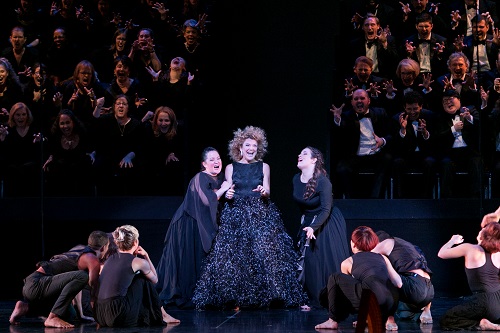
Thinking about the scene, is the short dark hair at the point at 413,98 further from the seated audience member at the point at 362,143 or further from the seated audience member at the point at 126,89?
the seated audience member at the point at 126,89

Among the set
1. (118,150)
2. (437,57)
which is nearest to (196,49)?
(118,150)

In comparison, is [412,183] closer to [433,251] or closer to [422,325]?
[433,251]

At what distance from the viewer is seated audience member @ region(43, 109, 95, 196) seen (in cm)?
970

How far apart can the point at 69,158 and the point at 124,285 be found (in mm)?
3061

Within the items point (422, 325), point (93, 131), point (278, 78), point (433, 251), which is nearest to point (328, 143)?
point (278, 78)

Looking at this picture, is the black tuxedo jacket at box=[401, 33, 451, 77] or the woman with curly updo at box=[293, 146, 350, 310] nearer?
the woman with curly updo at box=[293, 146, 350, 310]

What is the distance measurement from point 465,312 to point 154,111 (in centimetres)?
426

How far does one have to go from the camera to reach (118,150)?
9.70 m

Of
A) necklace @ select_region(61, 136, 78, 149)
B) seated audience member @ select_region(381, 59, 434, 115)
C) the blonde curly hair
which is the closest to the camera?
the blonde curly hair

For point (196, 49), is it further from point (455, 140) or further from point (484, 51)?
point (484, 51)

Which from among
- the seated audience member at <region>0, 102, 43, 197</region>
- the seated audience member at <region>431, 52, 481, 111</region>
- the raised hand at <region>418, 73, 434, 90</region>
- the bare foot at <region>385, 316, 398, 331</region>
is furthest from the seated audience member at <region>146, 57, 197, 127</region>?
the bare foot at <region>385, 316, 398, 331</region>

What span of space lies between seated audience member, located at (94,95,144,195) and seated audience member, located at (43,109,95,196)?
98mm

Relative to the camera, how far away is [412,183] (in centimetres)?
988

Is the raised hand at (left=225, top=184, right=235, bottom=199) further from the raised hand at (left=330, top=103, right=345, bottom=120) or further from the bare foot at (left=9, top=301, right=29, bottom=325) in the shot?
the bare foot at (left=9, top=301, right=29, bottom=325)
